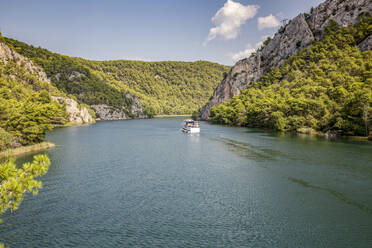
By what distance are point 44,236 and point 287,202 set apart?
1774 centimetres

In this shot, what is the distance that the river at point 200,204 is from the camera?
1576 cm

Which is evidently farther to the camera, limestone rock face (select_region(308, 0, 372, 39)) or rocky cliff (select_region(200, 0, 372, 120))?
rocky cliff (select_region(200, 0, 372, 120))

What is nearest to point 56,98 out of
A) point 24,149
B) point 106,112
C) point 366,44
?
point 106,112

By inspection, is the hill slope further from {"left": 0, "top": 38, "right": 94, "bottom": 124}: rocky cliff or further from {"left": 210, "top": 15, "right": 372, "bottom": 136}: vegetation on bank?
{"left": 210, "top": 15, "right": 372, "bottom": 136}: vegetation on bank

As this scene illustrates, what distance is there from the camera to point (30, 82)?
121m

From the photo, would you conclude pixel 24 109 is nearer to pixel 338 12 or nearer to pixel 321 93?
pixel 321 93

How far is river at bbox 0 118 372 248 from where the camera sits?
15.8 meters

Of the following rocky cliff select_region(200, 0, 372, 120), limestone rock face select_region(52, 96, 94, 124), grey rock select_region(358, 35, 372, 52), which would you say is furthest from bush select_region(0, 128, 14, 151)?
rocky cliff select_region(200, 0, 372, 120)

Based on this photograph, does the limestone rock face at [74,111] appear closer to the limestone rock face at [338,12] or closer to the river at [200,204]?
the river at [200,204]

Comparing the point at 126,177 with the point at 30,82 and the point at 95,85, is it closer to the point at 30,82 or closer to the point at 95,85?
the point at 30,82

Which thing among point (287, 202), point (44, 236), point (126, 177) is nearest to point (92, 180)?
point (126, 177)

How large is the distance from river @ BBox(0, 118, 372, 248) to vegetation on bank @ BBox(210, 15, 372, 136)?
2348cm

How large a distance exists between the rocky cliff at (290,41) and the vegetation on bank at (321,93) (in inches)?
209

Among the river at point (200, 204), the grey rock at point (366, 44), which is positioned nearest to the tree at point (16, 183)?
the river at point (200, 204)
